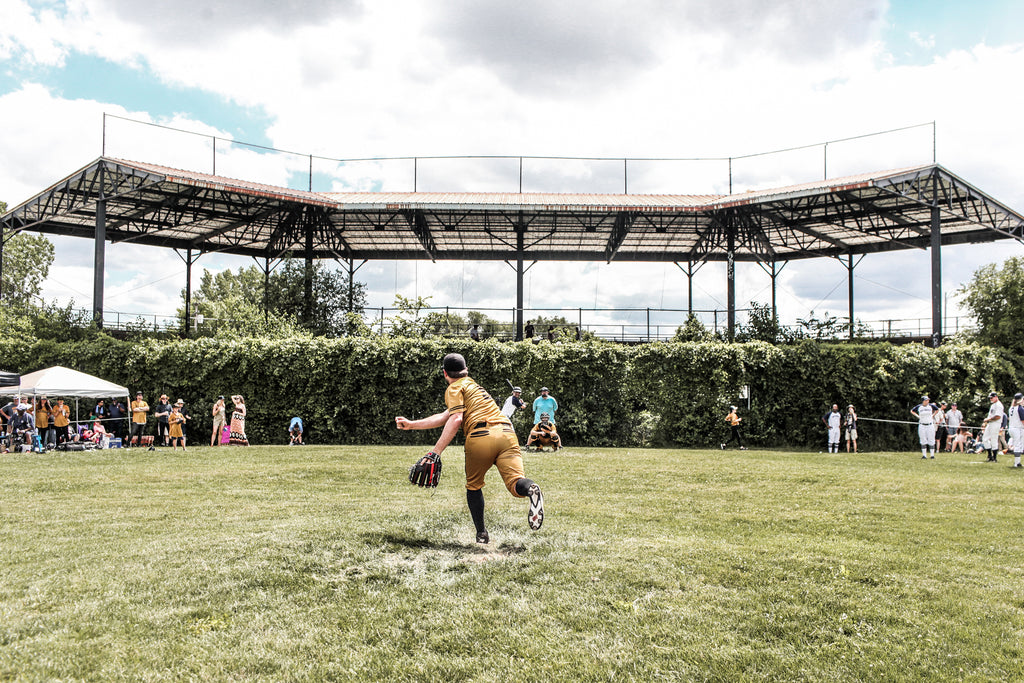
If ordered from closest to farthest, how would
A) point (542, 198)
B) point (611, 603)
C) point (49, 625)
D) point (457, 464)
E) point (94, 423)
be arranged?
point (49, 625) < point (611, 603) < point (457, 464) < point (94, 423) < point (542, 198)

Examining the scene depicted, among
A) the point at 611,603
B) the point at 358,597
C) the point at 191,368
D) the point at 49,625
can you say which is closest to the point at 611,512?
the point at 611,603

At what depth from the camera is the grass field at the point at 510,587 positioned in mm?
3680

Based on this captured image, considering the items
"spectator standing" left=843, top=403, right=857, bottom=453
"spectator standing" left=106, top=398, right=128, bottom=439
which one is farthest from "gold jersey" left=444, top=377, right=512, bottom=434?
"spectator standing" left=106, top=398, right=128, bottom=439

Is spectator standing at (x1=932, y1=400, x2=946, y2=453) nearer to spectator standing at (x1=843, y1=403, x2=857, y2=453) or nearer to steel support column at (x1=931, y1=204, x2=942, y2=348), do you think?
spectator standing at (x1=843, y1=403, x2=857, y2=453)

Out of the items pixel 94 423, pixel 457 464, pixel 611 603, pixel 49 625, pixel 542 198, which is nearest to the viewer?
pixel 49 625

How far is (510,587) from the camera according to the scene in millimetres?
4898

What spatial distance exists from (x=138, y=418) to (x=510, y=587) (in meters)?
18.0

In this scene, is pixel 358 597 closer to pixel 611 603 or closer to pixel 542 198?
pixel 611 603

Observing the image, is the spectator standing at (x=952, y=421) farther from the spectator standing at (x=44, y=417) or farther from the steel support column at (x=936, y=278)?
the spectator standing at (x=44, y=417)

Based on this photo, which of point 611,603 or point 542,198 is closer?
point 611,603

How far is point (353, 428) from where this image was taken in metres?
21.2

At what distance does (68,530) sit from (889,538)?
844 centimetres

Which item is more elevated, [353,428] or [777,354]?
[777,354]

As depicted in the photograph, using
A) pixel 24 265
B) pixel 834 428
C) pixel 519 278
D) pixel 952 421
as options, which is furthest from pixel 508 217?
pixel 24 265
